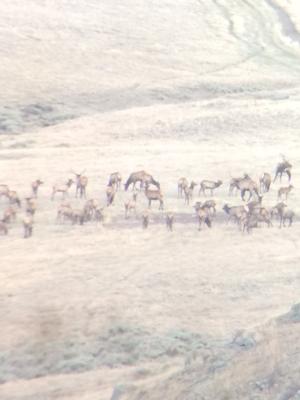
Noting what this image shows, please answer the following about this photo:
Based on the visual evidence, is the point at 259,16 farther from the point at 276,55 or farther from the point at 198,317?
the point at 198,317

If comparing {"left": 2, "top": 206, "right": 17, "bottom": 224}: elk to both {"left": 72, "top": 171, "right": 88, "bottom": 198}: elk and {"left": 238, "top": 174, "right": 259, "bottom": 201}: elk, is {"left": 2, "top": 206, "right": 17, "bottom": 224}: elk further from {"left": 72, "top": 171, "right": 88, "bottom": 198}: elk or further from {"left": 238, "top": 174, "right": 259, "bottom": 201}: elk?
{"left": 238, "top": 174, "right": 259, "bottom": 201}: elk

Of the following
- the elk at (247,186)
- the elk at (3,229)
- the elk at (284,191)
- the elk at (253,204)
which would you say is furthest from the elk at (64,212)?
the elk at (284,191)

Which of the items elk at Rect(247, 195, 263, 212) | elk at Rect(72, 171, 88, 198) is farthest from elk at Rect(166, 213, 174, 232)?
elk at Rect(72, 171, 88, 198)

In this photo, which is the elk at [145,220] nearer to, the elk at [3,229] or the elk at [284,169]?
the elk at [3,229]

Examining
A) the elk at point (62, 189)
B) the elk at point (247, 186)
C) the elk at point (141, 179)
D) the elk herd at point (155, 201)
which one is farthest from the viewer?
the elk at point (141, 179)

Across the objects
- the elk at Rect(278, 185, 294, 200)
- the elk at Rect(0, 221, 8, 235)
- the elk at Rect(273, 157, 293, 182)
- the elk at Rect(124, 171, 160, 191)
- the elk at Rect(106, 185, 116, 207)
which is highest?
the elk at Rect(273, 157, 293, 182)

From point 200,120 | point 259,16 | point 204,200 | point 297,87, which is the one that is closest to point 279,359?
point 204,200

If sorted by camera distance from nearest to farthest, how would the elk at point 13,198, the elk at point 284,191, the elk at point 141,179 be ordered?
1. the elk at point 13,198
2. the elk at point 284,191
3. the elk at point 141,179

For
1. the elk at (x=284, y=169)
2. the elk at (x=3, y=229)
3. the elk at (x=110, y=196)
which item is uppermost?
the elk at (x=284, y=169)
